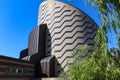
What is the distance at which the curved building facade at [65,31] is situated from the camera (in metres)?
42.8

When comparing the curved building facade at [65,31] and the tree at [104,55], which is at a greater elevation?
the curved building facade at [65,31]

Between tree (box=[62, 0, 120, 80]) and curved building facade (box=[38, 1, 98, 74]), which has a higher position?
curved building facade (box=[38, 1, 98, 74])

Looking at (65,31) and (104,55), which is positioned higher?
(65,31)

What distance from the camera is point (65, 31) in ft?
146

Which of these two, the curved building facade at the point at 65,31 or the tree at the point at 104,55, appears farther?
the curved building facade at the point at 65,31

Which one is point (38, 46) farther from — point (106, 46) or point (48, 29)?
point (106, 46)

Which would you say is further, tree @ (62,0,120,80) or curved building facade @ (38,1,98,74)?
curved building facade @ (38,1,98,74)

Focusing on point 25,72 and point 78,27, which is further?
point 78,27

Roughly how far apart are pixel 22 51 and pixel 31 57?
362 inches

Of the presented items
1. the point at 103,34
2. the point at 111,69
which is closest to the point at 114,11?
the point at 103,34

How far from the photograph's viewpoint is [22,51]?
50.6 m

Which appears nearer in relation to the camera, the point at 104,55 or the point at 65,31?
the point at 104,55

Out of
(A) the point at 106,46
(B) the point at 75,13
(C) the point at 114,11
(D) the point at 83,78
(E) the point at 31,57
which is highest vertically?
(B) the point at 75,13

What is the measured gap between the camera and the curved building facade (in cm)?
4281
